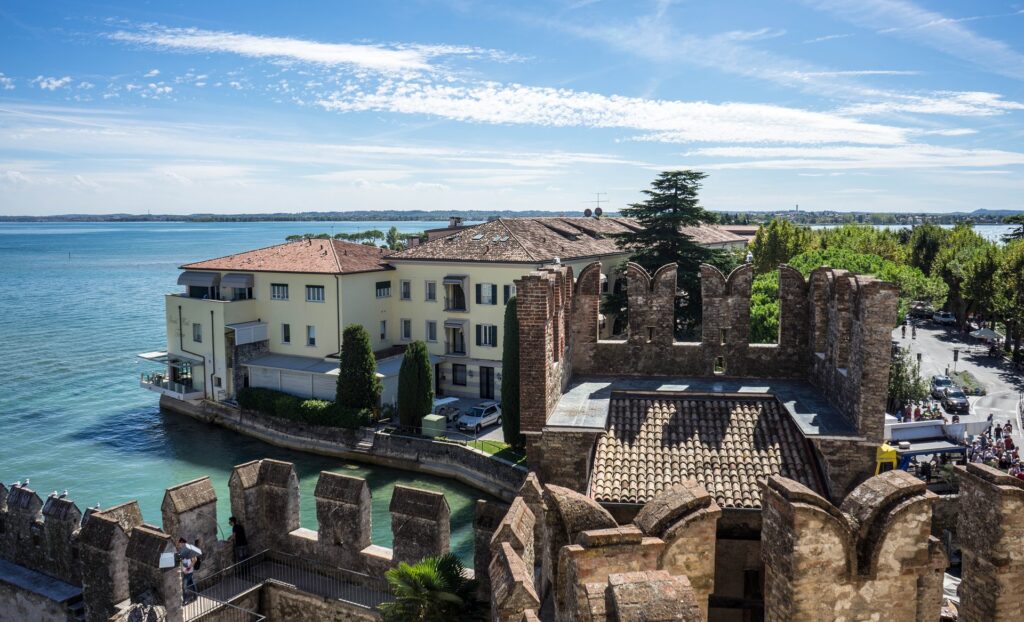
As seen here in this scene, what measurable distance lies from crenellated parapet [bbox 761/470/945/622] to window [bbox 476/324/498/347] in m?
37.9

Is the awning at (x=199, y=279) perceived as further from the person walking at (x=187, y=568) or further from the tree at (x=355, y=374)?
the person walking at (x=187, y=568)

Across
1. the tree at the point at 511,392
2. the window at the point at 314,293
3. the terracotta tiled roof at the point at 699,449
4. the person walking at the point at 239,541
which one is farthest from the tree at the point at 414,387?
the terracotta tiled roof at the point at 699,449

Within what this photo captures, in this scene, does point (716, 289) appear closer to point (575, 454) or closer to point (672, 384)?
point (672, 384)

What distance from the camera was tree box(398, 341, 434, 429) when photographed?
122ft

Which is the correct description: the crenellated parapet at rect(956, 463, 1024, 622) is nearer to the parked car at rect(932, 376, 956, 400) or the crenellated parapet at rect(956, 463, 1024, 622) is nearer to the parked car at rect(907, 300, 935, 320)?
the parked car at rect(932, 376, 956, 400)

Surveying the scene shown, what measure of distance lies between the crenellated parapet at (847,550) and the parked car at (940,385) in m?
38.5

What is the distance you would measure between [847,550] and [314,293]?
41.7 metres

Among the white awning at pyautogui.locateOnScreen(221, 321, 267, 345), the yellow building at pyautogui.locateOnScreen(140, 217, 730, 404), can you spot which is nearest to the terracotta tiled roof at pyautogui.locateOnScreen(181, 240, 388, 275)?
the yellow building at pyautogui.locateOnScreen(140, 217, 730, 404)

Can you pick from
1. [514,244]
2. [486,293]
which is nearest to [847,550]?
[486,293]

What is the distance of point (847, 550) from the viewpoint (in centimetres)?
680

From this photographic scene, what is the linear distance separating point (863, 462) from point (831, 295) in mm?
3432

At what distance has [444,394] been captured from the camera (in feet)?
152

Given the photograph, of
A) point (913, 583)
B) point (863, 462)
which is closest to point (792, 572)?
point (913, 583)

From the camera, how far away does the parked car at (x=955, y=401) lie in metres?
38.0
